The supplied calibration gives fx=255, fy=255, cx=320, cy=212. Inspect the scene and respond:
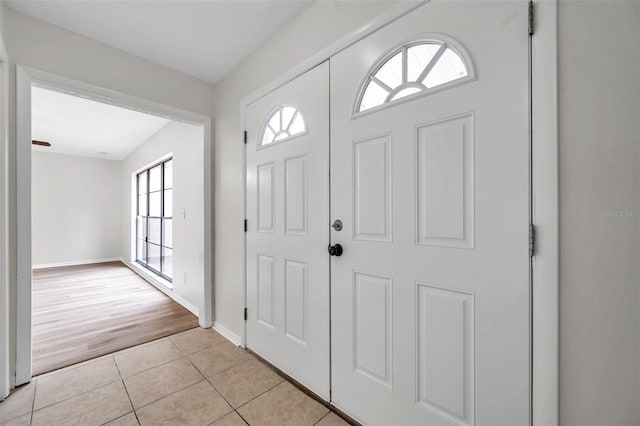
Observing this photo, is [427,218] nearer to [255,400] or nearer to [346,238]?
[346,238]

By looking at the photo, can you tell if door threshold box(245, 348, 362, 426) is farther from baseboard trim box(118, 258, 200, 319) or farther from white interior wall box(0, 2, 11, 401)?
white interior wall box(0, 2, 11, 401)

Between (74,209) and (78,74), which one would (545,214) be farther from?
(74,209)

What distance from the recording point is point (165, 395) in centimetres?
161

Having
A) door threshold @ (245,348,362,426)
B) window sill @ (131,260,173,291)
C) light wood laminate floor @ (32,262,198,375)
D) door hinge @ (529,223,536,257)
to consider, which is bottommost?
light wood laminate floor @ (32,262,198,375)

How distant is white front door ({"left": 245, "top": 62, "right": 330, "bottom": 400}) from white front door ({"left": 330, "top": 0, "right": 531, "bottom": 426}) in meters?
0.12

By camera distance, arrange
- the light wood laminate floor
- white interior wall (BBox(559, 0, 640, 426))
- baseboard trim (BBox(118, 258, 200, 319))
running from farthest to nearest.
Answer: baseboard trim (BBox(118, 258, 200, 319))
the light wood laminate floor
white interior wall (BBox(559, 0, 640, 426))

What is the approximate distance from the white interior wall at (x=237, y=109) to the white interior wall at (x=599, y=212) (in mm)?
1026

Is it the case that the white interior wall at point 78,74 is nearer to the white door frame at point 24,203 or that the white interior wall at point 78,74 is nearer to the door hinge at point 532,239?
the white door frame at point 24,203

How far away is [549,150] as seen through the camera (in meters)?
0.84

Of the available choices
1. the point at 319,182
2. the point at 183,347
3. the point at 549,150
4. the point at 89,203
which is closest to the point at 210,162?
the point at 319,182

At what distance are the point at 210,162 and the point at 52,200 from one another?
553 centimetres

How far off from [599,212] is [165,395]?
7.61ft

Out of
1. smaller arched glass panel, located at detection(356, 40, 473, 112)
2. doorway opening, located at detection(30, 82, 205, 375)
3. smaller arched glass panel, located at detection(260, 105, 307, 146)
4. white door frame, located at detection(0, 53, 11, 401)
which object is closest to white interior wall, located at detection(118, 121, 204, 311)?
doorway opening, located at detection(30, 82, 205, 375)

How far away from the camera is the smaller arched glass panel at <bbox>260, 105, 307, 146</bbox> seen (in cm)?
172
